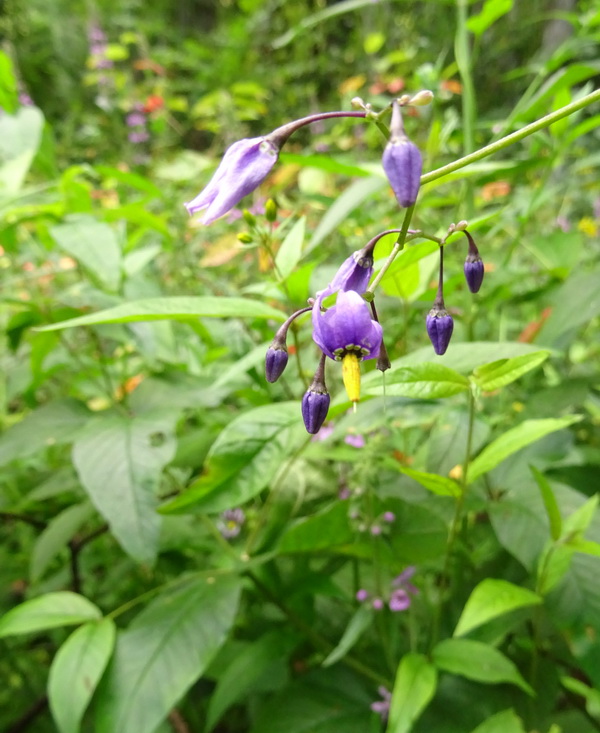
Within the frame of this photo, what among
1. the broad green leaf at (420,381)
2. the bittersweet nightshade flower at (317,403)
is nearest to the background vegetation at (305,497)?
the broad green leaf at (420,381)

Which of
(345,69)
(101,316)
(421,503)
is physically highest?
(345,69)

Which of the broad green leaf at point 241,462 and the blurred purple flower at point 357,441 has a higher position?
the broad green leaf at point 241,462

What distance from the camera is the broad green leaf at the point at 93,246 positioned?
1.01 metres

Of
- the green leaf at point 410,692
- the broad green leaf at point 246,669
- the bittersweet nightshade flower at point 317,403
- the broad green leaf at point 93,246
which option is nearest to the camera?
the bittersweet nightshade flower at point 317,403

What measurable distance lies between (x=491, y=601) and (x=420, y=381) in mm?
302

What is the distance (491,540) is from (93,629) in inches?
25.4

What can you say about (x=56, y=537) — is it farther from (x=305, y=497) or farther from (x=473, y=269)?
(x=473, y=269)

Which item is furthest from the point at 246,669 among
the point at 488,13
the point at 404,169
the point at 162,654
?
the point at 488,13

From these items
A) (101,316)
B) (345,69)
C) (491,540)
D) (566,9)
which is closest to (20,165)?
(101,316)

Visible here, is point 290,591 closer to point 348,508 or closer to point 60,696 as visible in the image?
point 348,508

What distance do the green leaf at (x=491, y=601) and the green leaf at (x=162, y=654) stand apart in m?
0.35

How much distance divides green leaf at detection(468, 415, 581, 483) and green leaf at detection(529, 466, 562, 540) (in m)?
0.03

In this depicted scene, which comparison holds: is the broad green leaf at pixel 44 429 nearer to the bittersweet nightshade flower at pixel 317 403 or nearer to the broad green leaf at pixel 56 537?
the broad green leaf at pixel 56 537

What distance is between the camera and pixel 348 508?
866mm
